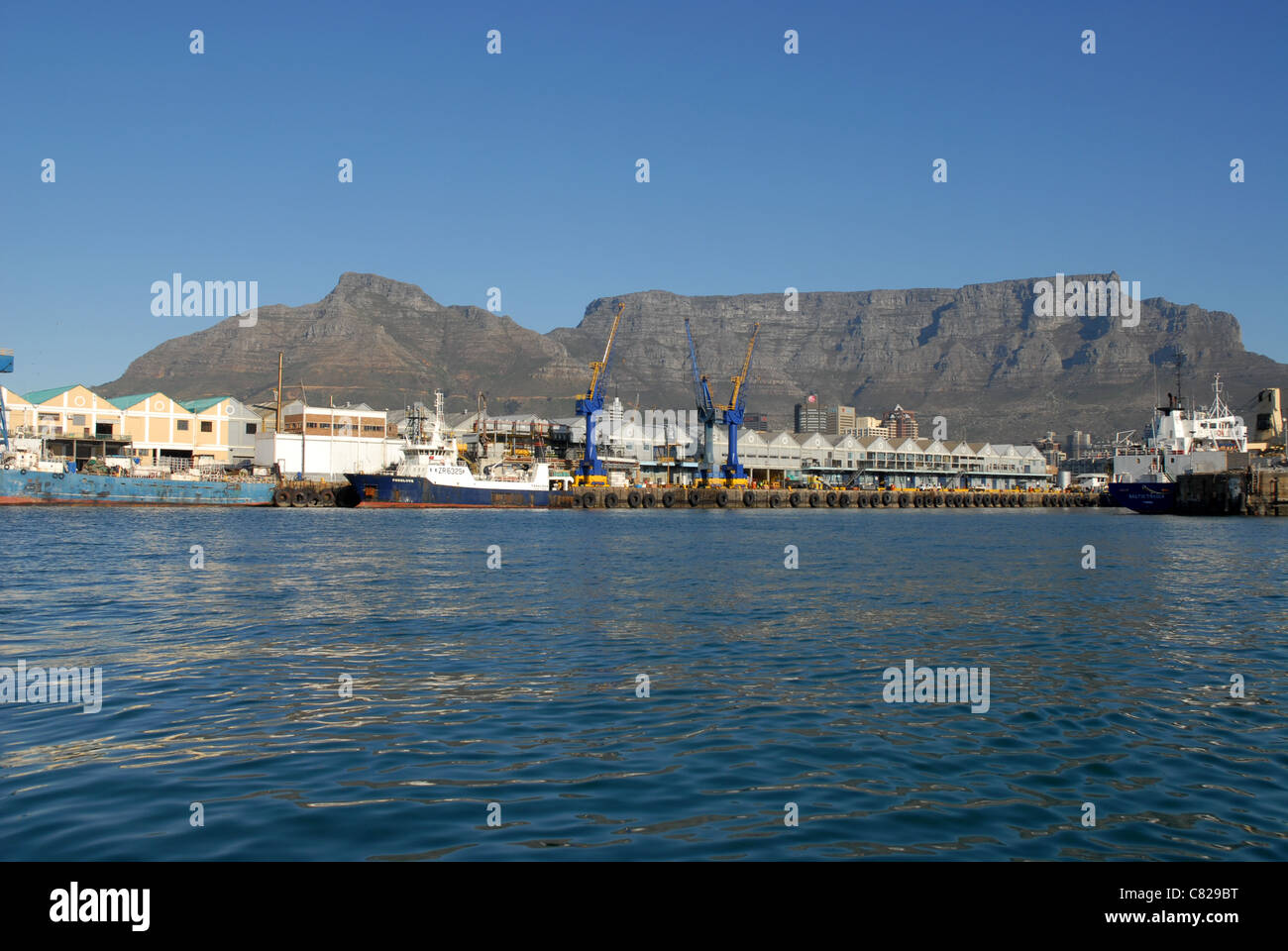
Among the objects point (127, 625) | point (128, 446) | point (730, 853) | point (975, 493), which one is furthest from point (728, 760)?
point (975, 493)

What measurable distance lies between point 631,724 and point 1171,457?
11958 cm

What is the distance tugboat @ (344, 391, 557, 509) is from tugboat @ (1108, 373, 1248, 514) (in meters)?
69.8

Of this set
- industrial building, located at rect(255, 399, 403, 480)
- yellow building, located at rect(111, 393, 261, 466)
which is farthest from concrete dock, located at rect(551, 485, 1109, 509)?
yellow building, located at rect(111, 393, 261, 466)

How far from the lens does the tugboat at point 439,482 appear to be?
3858 inches

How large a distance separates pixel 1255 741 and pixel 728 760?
665cm

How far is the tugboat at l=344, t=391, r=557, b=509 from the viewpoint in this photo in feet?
322

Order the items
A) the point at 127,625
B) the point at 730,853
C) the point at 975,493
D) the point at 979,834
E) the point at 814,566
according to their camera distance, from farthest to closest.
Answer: the point at 975,493, the point at 814,566, the point at 127,625, the point at 979,834, the point at 730,853

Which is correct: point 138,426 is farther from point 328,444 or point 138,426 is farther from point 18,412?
point 328,444

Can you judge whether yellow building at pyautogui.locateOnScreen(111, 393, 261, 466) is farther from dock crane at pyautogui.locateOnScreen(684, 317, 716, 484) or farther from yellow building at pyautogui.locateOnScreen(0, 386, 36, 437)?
dock crane at pyautogui.locateOnScreen(684, 317, 716, 484)

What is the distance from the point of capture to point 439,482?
10075cm

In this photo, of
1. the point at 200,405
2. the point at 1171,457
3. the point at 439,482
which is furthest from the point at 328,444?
the point at 1171,457
